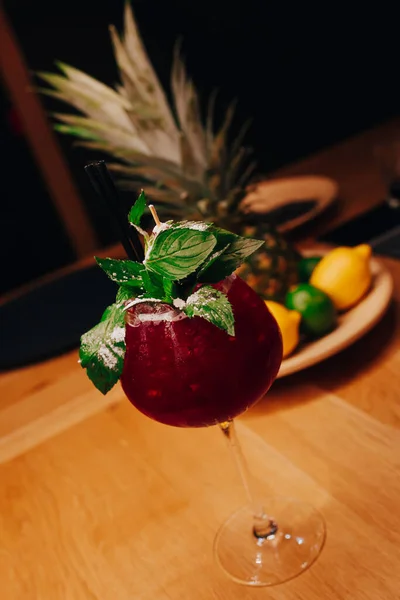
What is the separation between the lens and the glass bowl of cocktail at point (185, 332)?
57 centimetres

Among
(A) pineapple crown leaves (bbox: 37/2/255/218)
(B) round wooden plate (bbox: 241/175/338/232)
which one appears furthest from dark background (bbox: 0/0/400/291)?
(A) pineapple crown leaves (bbox: 37/2/255/218)

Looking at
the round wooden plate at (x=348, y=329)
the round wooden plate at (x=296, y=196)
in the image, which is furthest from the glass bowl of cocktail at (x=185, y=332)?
the round wooden plate at (x=296, y=196)

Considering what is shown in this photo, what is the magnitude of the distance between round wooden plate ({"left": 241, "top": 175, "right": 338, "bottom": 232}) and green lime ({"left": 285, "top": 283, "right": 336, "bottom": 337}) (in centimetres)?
56

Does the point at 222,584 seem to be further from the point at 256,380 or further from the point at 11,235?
the point at 11,235

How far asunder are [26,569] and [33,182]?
3.90 metres

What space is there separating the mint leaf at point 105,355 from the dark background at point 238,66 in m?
3.83

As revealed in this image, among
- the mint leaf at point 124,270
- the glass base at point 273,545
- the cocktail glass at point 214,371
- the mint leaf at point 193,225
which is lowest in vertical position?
the glass base at point 273,545

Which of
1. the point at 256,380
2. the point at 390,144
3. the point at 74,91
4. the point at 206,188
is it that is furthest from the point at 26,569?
the point at 390,144

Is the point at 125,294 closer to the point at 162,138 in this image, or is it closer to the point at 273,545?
the point at 273,545

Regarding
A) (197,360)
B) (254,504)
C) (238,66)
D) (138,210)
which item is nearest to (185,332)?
(197,360)

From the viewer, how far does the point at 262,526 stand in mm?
734

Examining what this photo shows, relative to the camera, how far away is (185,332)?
59 centimetres

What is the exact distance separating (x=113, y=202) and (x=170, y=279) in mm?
118

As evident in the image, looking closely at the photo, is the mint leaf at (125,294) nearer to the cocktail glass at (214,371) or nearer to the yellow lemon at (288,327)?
the cocktail glass at (214,371)
